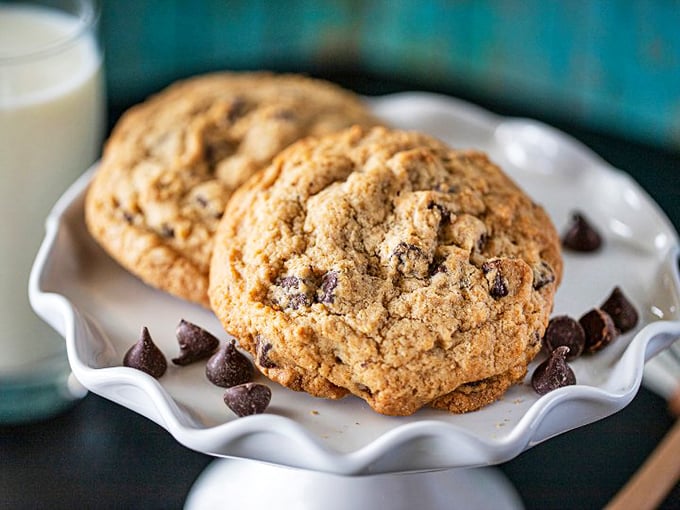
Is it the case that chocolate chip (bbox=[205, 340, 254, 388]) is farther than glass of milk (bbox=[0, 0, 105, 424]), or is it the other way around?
glass of milk (bbox=[0, 0, 105, 424])

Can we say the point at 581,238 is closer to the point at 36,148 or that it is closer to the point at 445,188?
the point at 445,188

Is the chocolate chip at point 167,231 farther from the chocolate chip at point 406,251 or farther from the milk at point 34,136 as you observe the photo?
the milk at point 34,136

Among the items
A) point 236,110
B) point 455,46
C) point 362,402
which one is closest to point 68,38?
point 236,110

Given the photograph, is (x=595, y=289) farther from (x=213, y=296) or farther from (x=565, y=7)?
(x=565, y=7)

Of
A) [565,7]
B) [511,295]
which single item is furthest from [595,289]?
[565,7]

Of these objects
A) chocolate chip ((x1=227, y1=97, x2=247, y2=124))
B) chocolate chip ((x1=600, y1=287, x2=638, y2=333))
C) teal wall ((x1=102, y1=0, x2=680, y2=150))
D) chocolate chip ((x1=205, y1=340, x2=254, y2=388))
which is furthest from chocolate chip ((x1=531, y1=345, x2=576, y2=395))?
teal wall ((x1=102, y1=0, x2=680, y2=150))

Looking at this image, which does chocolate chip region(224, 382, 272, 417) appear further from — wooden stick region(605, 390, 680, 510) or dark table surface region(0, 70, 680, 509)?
wooden stick region(605, 390, 680, 510)

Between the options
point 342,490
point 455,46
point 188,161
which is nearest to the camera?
point 342,490
